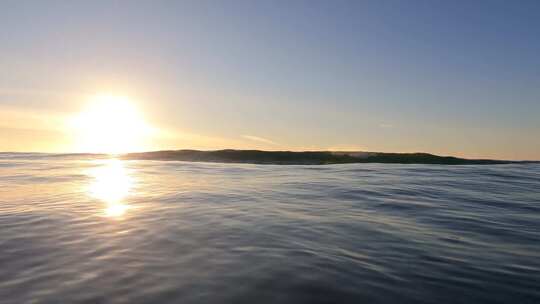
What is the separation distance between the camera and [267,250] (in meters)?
5.98

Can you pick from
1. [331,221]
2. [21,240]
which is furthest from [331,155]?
[21,240]

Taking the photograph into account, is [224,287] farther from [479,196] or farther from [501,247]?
[479,196]

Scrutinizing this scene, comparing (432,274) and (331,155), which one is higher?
(331,155)

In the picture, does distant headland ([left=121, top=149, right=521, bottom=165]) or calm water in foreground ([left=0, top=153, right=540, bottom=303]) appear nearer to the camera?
calm water in foreground ([left=0, top=153, right=540, bottom=303])

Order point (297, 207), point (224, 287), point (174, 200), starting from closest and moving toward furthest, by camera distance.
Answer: point (224, 287) < point (297, 207) < point (174, 200)

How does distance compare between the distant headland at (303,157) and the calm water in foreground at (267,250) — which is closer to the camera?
the calm water in foreground at (267,250)

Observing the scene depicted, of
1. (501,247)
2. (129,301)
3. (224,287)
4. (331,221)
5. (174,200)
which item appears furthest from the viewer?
(174,200)

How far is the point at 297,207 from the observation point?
10062 millimetres

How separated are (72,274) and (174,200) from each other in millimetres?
6439

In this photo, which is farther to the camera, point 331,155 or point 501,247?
point 331,155

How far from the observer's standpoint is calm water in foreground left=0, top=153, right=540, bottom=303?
4344 mm

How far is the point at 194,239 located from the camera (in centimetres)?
663

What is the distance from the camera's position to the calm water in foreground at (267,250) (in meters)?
4.34

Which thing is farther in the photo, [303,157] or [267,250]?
[303,157]
